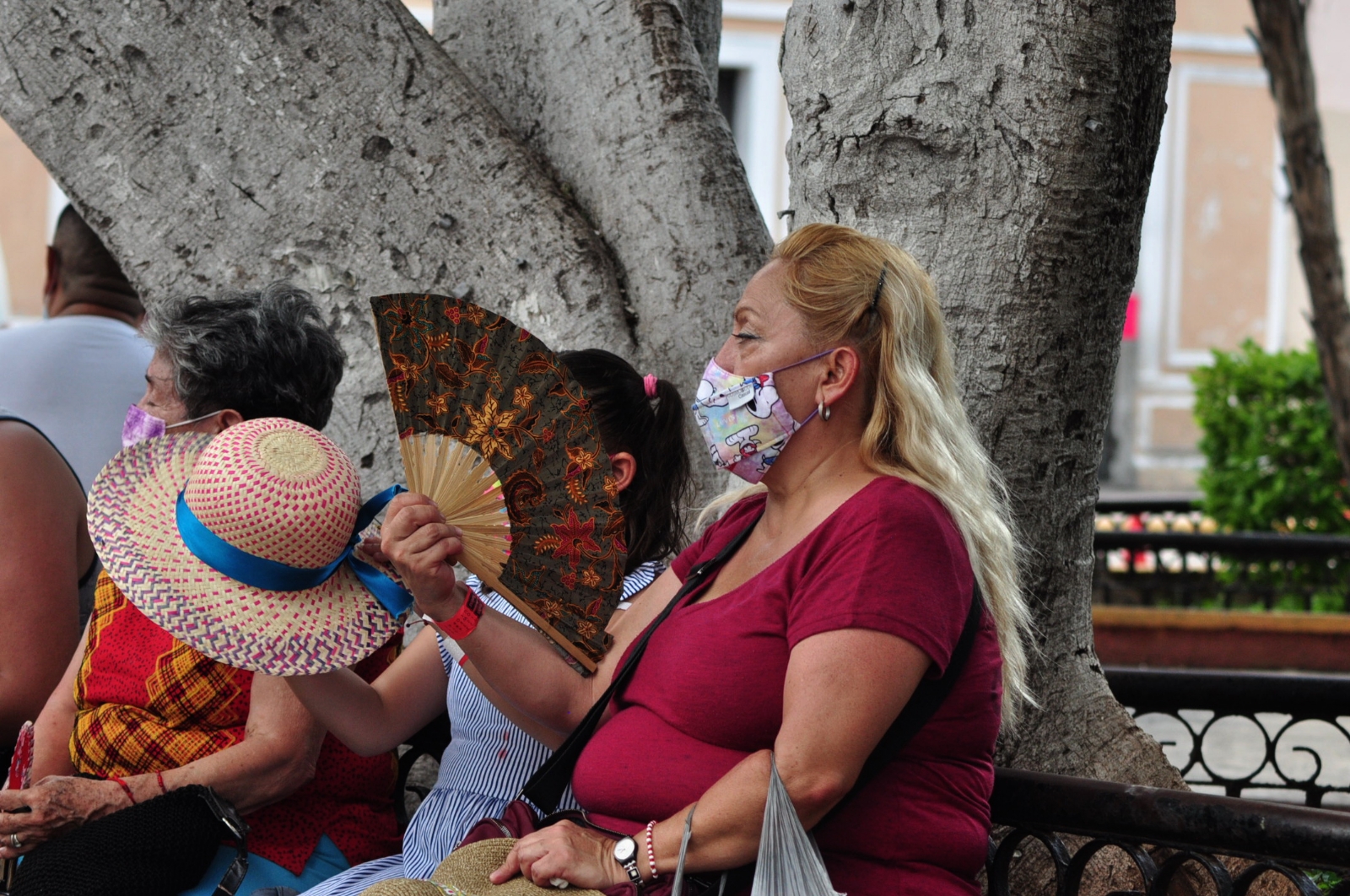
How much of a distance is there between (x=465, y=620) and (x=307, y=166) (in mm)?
1422

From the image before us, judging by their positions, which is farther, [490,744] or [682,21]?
[682,21]

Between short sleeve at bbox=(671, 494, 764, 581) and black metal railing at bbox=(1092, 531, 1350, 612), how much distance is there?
3814 millimetres

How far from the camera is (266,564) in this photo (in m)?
2.27

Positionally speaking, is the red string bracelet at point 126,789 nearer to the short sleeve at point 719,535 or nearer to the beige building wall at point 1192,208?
the short sleeve at point 719,535

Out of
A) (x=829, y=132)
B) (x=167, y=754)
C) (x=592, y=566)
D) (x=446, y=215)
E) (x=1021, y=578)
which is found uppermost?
(x=829, y=132)

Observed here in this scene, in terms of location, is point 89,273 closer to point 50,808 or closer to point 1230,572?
point 50,808

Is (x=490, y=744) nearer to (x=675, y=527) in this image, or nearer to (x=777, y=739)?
(x=675, y=527)

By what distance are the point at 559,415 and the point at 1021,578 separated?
40.8 inches

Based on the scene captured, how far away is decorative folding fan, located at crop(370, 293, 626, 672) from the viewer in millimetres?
2281

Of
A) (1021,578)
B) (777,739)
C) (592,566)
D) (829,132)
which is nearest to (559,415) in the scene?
(592,566)

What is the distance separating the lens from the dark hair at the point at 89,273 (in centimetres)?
391

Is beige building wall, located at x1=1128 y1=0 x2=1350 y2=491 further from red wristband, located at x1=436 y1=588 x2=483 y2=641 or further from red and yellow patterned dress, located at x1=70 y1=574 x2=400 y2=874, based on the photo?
red wristband, located at x1=436 y1=588 x2=483 y2=641

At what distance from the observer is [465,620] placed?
7.55ft

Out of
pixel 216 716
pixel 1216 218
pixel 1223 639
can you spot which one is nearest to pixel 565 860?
pixel 216 716
